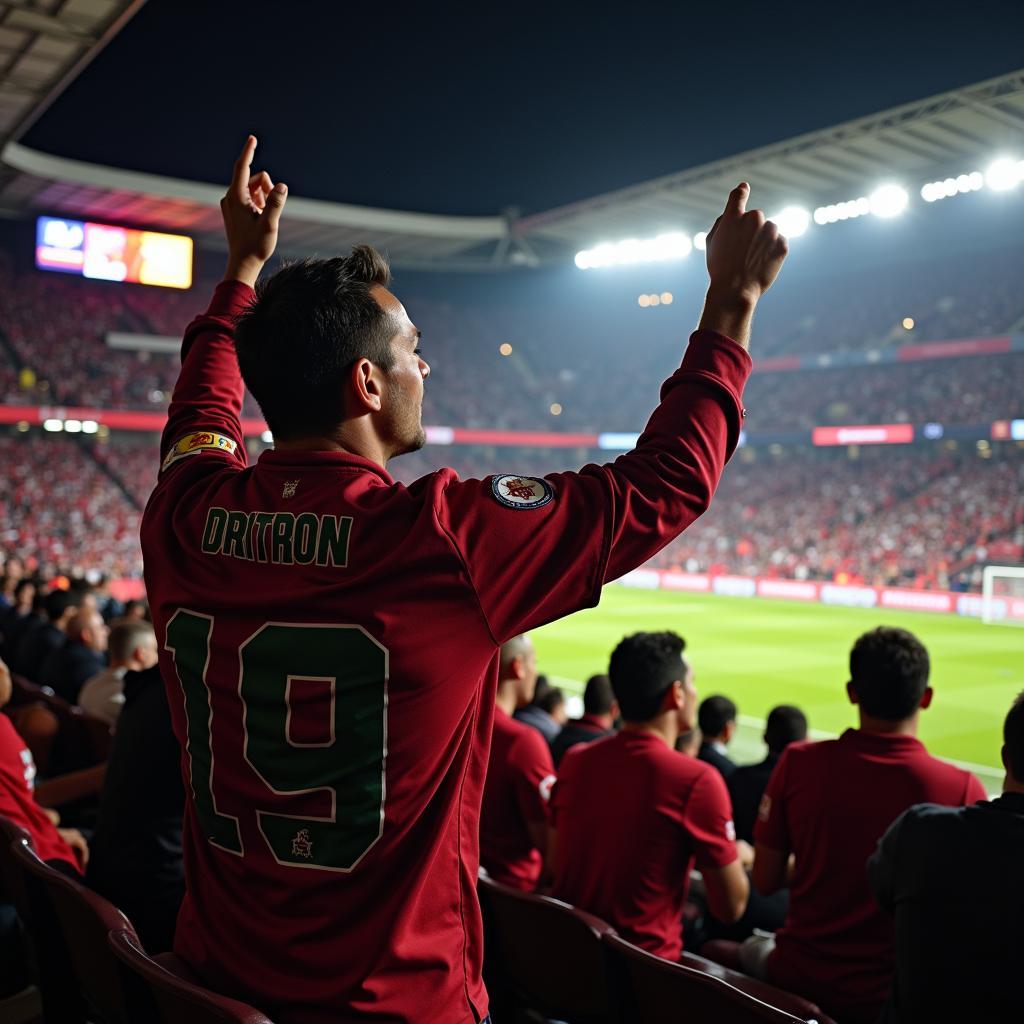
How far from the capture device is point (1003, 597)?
25.0m

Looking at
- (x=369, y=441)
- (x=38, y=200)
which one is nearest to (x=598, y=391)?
(x=38, y=200)

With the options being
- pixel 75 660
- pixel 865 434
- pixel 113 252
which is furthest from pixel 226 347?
pixel 865 434

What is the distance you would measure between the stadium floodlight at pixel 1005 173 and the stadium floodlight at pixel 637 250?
11634mm

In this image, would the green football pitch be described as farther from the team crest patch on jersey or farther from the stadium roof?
the stadium roof

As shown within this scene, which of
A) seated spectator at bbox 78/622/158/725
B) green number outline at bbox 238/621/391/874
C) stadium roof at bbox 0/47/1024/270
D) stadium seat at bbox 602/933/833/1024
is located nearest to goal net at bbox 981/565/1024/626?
stadium roof at bbox 0/47/1024/270

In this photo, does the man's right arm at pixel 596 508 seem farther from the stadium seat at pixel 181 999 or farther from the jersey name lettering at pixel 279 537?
the stadium seat at pixel 181 999

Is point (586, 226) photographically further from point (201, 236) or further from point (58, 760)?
point (58, 760)

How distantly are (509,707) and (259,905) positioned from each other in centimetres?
371

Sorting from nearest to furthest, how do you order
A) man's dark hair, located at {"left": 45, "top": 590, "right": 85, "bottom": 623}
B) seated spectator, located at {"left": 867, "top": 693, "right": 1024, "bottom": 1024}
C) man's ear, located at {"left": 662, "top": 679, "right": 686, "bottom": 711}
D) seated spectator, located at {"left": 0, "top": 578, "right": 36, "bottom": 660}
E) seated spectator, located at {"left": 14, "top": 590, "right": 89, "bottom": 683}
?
1. seated spectator, located at {"left": 867, "top": 693, "right": 1024, "bottom": 1024}
2. man's ear, located at {"left": 662, "top": 679, "right": 686, "bottom": 711}
3. seated spectator, located at {"left": 14, "top": 590, "right": 89, "bottom": 683}
4. man's dark hair, located at {"left": 45, "top": 590, "right": 85, "bottom": 623}
5. seated spectator, located at {"left": 0, "top": 578, "right": 36, "bottom": 660}

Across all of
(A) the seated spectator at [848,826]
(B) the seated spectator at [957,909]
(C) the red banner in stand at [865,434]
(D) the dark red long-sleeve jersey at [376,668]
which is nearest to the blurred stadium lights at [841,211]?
(C) the red banner in stand at [865,434]

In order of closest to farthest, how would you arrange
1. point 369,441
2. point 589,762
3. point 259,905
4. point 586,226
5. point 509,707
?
point 259,905
point 369,441
point 589,762
point 509,707
point 586,226

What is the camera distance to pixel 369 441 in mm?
1834

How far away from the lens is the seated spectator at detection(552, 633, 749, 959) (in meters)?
3.54

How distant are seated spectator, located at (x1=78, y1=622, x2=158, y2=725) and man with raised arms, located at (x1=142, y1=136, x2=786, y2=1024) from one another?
459cm
